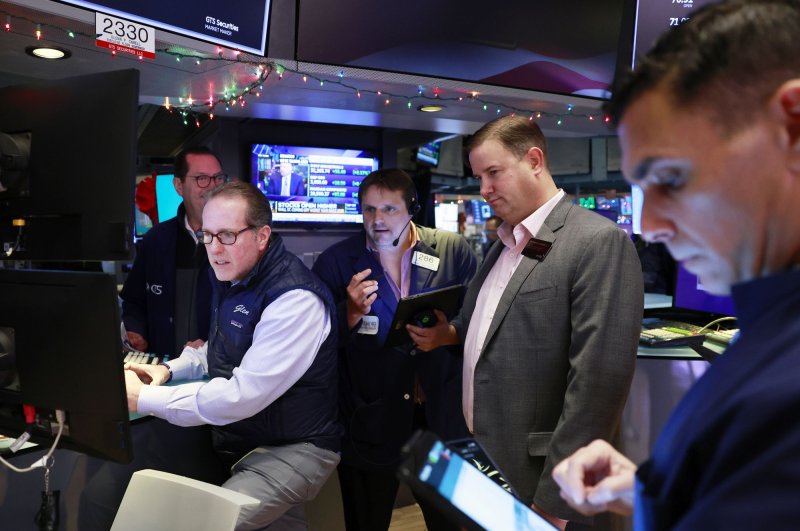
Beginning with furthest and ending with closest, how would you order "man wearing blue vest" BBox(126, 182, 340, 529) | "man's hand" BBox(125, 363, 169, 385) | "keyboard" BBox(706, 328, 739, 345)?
1. "keyboard" BBox(706, 328, 739, 345)
2. "man's hand" BBox(125, 363, 169, 385)
3. "man wearing blue vest" BBox(126, 182, 340, 529)

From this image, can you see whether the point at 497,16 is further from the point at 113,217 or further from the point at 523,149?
the point at 113,217

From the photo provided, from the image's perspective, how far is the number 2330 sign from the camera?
211cm

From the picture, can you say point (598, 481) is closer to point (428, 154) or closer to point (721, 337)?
point (721, 337)

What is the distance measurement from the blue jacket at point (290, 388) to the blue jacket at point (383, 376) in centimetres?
47

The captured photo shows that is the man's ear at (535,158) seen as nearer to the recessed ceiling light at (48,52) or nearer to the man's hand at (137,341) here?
the man's hand at (137,341)

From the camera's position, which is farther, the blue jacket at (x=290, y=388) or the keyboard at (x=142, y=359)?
the keyboard at (x=142, y=359)

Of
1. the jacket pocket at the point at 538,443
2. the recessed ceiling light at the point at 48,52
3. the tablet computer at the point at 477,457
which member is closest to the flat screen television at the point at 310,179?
the recessed ceiling light at the point at 48,52

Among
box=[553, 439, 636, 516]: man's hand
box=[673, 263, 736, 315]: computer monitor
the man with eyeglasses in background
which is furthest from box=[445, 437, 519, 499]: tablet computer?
box=[673, 263, 736, 315]: computer monitor

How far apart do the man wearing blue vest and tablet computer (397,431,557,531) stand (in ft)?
3.52

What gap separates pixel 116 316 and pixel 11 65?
3155mm

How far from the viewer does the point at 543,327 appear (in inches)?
72.5

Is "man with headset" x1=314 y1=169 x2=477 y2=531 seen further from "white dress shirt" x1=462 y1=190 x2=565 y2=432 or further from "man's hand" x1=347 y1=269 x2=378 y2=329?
"white dress shirt" x1=462 y1=190 x2=565 y2=432

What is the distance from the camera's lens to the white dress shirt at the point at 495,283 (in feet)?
6.56

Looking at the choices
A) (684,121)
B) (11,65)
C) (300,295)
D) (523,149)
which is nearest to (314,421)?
(300,295)
